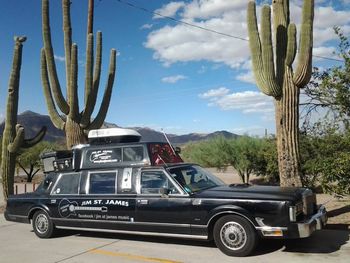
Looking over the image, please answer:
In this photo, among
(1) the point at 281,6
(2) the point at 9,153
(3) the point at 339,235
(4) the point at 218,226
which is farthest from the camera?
(2) the point at 9,153

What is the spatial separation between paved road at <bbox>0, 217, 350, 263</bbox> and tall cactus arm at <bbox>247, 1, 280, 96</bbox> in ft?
11.6

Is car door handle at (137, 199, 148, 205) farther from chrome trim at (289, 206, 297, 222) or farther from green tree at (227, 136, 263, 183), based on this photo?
green tree at (227, 136, 263, 183)

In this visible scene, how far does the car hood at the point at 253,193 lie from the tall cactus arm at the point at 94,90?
8.24 meters

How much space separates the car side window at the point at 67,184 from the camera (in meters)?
9.55

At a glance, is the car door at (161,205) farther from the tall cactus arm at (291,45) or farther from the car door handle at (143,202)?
the tall cactus arm at (291,45)

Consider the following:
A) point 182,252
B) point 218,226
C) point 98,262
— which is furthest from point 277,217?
point 98,262

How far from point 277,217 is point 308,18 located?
530cm

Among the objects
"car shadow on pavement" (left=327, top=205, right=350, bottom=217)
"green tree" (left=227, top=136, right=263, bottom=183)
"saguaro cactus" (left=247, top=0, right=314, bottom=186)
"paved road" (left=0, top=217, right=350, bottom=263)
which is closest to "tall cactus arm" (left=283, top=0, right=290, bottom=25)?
"saguaro cactus" (left=247, top=0, right=314, bottom=186)

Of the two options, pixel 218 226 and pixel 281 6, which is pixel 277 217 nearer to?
pixel 218 226

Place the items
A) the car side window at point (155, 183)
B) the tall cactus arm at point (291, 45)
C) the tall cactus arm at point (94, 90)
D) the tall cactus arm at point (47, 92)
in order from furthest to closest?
1. the tall cactus arm at point (47, 92)
2. the tall cactus arm at point (94, 90)
3. the tall cactus arm at point (291, 45)
4. the car side window at point (155, 183)

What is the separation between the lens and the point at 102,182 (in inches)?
362

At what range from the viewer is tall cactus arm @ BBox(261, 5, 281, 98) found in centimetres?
1046

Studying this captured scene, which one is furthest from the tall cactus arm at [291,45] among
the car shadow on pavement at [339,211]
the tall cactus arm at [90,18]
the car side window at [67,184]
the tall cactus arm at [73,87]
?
the tall cactus arm at [90,18]

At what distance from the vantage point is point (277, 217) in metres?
7.12
